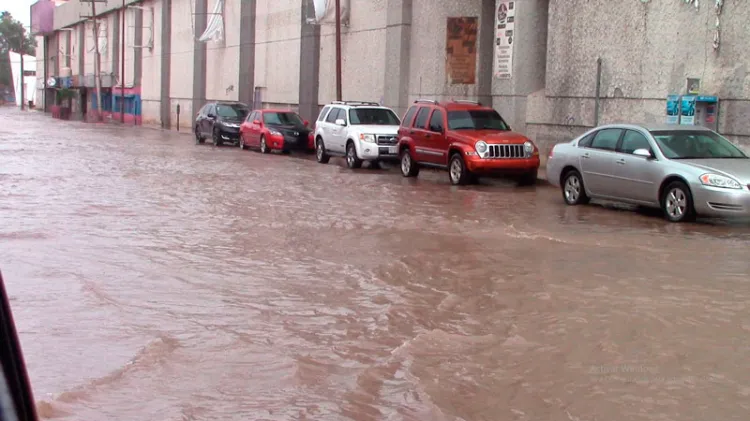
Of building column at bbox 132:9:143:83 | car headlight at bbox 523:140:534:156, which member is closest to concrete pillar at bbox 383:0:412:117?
car headlight at bbox 523:140:534:156

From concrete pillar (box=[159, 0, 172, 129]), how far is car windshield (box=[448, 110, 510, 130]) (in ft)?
133

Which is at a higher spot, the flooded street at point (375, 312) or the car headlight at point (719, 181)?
Result: the car headlight at point (719, 181)

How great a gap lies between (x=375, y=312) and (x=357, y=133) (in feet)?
55.8

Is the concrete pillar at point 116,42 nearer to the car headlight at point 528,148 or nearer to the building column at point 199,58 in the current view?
the building column at point 199,58

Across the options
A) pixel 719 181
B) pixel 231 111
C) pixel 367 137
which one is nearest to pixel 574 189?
pixel 719 181

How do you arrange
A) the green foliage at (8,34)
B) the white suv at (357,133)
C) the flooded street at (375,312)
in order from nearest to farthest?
the flooded street at (375,312) → the white suv at (357,133) → the green foliage at (8,34)

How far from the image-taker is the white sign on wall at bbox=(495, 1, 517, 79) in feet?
86.9

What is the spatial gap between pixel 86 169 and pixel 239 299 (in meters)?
15.8

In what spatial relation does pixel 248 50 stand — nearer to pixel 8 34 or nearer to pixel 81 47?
pixel 81 47

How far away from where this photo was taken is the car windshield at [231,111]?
1455 inches

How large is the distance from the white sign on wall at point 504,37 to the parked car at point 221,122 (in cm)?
1211

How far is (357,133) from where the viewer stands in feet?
81.4

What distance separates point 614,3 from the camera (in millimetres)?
22219

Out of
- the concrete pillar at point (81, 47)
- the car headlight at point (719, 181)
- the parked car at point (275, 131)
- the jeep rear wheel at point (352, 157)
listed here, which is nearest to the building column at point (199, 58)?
the parked car at point (275, 131)
